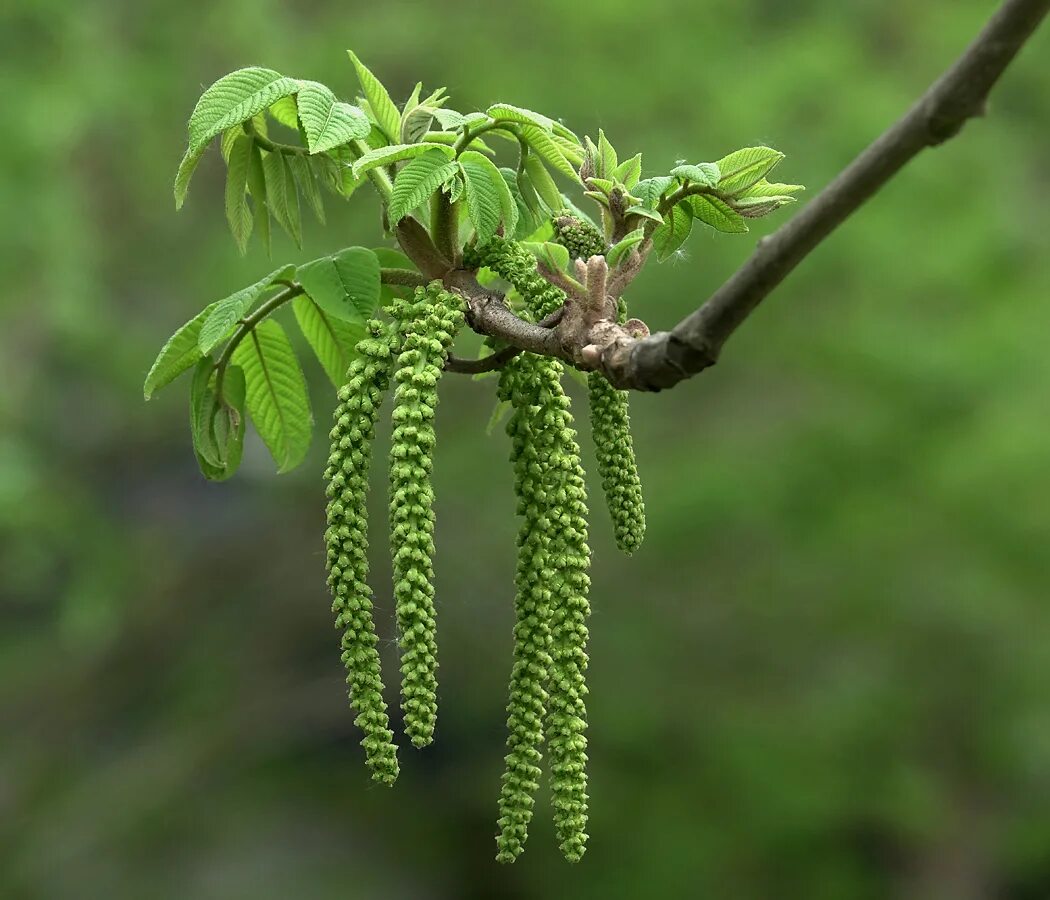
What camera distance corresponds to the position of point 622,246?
3.71ft

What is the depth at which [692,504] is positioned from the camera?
7.01 metres

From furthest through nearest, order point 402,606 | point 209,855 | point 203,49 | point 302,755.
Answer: point 302,755 → point 209,855 → point 203,49 → point 402,606

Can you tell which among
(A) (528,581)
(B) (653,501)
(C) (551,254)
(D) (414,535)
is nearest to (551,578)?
(A) (528,581)

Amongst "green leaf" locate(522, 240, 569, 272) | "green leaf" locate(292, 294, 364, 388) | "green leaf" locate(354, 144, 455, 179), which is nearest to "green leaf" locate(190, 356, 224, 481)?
"green leaf" locate(292, 294, 364, 388)

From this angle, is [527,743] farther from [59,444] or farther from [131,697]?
[131,697]

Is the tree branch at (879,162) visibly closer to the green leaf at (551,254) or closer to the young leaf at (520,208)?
the green leaf at (551,254)

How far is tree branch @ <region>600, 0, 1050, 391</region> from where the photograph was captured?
2.41 feet

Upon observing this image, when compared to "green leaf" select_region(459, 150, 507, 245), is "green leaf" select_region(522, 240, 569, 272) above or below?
below

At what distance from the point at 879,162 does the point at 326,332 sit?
0.75 metres

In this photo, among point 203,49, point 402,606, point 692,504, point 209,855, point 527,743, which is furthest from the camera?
point 209,855

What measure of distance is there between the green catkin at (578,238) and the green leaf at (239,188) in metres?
0.36

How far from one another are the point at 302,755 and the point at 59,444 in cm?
397

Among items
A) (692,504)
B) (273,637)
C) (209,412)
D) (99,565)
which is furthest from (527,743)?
(273,637)

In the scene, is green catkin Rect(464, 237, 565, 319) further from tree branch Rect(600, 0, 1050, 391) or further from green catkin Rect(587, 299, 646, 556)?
tree branch Rect(600, 0, 1050, 391)
